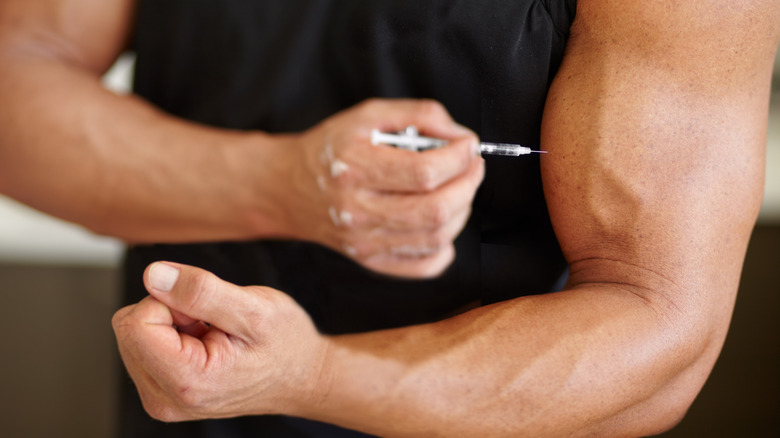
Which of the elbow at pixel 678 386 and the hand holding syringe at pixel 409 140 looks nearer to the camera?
the hand holding syringe at pixel 409 140

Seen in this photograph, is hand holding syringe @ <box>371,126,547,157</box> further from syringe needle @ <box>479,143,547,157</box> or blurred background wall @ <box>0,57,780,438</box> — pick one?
blurred background wall @ <box>0,57,780,438</box>

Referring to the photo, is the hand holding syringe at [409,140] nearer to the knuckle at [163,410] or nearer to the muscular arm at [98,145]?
the muscular arm at [98,145]

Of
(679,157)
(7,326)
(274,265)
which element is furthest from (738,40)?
(7,326)

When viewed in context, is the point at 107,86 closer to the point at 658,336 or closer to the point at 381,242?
the point at 381,242

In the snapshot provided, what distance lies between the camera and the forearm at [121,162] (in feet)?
1.27

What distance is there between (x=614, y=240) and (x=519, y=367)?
0.12 m

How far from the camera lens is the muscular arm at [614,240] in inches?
17.2

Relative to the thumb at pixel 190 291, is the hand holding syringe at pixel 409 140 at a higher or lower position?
higher

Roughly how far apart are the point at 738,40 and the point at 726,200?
0.12m

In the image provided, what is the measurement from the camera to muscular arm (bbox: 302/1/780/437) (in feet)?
1.43

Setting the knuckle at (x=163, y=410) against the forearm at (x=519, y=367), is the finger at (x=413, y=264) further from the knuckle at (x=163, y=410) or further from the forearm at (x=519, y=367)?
the knuckle at (x=163, y=410)

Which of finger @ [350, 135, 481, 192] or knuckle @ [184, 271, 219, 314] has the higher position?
finger @ [350, 135, 481, 192]

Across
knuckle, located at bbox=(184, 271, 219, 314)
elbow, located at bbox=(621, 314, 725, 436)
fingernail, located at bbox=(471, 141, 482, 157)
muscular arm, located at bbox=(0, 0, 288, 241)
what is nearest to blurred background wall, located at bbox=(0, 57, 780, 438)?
muscular arm, located at bbox=(0, 0, 288, 241)

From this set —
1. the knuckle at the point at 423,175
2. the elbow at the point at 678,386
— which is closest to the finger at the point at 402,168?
the knuckle at the point at 423,175
